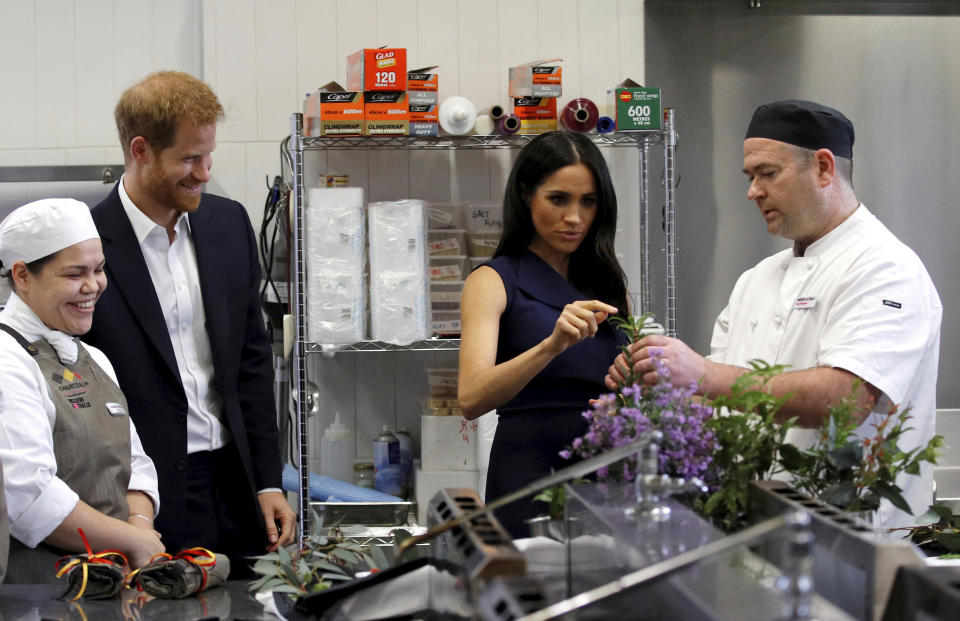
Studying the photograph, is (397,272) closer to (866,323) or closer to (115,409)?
(115,409)

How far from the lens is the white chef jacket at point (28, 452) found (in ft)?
5.26

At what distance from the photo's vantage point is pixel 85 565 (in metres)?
1.43

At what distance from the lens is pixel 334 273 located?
2986 millimetres

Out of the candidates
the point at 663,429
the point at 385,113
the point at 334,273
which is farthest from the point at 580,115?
the point at 663,429

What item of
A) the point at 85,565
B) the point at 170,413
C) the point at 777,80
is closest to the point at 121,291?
the point at 170,413

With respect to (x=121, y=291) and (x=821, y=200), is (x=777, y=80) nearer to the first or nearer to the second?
(x=821, y=200)

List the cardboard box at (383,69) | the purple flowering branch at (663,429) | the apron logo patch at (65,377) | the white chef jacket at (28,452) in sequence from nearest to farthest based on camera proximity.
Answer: the purple flowering branch at (663,429)
the white chef jacket at (28,452)
the apron logo patch at (65,377)
the cardboard box at (383,69)

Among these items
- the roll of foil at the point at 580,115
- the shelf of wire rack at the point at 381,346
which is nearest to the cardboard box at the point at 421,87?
the roll of foil at the point at 580,115

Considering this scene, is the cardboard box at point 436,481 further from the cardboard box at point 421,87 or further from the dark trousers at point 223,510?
the cardboard box at point 421,87

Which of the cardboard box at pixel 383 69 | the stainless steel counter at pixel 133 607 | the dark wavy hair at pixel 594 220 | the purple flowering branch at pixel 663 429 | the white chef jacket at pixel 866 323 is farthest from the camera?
the cardboard box at pixel 383 69

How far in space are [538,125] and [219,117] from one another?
1.22 m

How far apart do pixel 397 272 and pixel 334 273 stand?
201mm

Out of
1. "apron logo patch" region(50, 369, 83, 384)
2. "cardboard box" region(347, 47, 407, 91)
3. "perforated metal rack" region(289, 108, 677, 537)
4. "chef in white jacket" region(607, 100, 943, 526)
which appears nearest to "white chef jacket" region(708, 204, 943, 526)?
"chef in white jacket" region(607, 100, 943, 526)

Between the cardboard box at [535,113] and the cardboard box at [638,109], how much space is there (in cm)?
22
